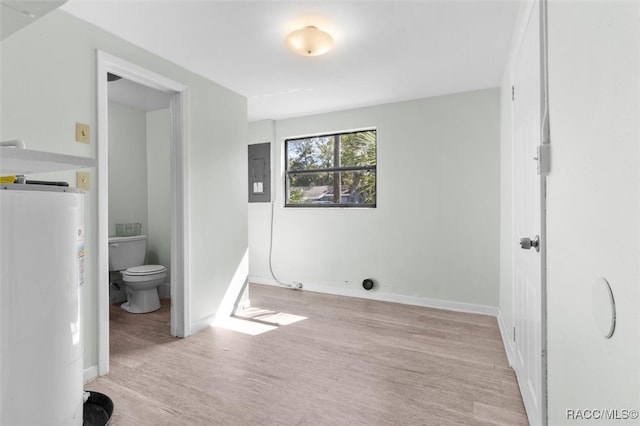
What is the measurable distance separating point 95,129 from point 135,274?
1.67 meters

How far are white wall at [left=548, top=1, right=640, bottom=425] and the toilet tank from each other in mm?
3791

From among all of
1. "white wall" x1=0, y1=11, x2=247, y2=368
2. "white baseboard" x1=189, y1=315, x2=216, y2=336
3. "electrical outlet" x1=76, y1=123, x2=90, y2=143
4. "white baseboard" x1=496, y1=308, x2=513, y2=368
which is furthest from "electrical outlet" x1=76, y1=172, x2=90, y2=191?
"white baseboard" x1=496, y1=308, x2=513, y2=368

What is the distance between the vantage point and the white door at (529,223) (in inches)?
51.0

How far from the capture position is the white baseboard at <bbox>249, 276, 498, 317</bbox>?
3125 millimetres

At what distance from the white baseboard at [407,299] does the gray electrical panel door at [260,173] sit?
1176 millimetres

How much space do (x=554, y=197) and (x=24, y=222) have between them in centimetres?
178

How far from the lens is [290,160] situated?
4234mm

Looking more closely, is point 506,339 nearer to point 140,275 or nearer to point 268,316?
point 268,316

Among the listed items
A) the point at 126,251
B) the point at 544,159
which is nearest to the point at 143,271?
the point at 126,251

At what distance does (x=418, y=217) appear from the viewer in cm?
340

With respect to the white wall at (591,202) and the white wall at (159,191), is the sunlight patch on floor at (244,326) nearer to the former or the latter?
the white wall at (159,191)

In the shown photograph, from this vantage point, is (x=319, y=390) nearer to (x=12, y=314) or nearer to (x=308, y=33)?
(x=12, y=314)

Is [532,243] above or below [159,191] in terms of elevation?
below

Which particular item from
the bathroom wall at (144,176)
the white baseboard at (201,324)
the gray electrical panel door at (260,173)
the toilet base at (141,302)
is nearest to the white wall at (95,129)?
the white baseboard at (201,324)
